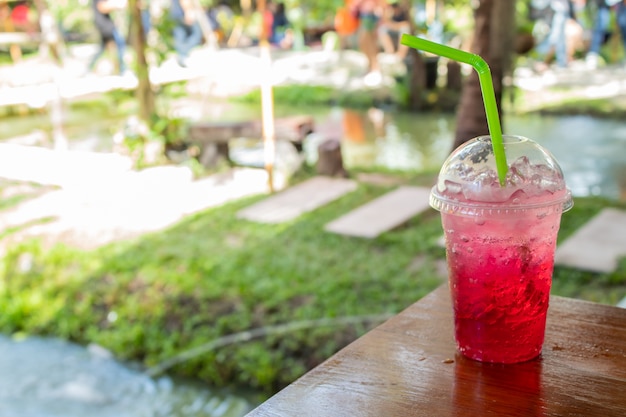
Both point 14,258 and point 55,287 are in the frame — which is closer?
point 55,287

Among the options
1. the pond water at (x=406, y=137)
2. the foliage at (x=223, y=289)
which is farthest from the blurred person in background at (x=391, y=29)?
the foliage at (x=223, y=289)

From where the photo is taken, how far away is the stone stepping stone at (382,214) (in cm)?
498

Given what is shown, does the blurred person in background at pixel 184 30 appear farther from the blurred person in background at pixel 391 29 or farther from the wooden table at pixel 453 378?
the wooden table at pixel 453 378

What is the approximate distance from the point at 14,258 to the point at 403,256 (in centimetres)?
251

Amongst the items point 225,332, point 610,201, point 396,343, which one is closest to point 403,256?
point 225,332

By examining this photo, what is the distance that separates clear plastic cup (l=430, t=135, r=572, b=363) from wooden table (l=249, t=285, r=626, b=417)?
45 mm

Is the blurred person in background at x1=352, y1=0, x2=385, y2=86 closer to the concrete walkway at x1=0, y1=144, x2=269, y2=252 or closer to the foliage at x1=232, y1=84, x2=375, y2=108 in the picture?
the foliage at x1=232, y1=84, x2=375, y2=108

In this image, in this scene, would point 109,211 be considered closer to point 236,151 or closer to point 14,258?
point 14,258

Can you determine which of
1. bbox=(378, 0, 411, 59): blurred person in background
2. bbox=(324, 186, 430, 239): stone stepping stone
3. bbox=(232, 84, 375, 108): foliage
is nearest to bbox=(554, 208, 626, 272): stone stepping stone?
bbox=(324, 186, 430, 239): stone stepping stone

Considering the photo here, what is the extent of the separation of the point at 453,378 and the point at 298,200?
186 inches

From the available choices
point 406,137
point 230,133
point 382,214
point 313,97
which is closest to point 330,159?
point 230,133

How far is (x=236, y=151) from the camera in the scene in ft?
25.7

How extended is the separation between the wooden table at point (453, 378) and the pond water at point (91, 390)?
92.5 inches

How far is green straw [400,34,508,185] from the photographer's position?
106 centimetres
